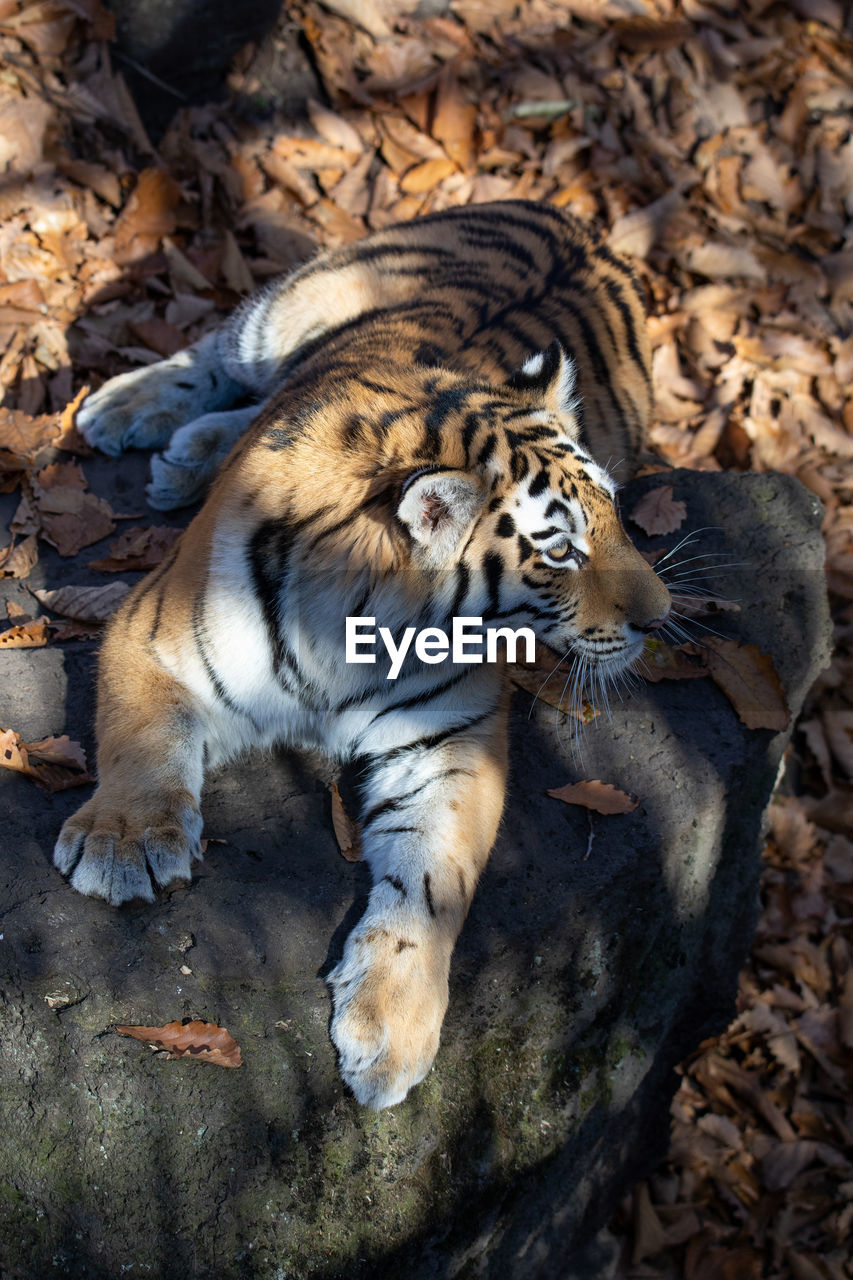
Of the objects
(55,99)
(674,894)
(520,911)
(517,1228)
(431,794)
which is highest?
(55,99)

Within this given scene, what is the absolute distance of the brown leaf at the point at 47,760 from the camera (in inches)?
93.5

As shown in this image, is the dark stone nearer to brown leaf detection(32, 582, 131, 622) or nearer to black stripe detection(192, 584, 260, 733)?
brown leaf detection(32, 582, 131, 622)

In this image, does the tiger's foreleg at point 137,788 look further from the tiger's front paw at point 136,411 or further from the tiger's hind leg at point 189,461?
the tiger's front paw at point 136,411

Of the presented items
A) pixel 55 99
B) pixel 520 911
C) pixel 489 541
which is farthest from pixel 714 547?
pixel 55 99

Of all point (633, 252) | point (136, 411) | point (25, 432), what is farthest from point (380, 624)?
point (633, 252)

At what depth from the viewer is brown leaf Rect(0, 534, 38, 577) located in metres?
3.11

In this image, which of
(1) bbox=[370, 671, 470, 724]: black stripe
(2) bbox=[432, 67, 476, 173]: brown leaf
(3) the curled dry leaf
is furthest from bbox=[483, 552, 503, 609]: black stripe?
(2) bbox=[432, 67, 476, 173]: brown leaf

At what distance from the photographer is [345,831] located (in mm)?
2396

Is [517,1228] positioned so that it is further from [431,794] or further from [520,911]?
[431,794]

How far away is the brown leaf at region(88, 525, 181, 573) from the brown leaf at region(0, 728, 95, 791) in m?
0.83

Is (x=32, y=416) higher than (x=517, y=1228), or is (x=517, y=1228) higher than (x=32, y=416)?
(x=32, y=416)

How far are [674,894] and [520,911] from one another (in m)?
0.54

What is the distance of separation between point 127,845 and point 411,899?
60 cm

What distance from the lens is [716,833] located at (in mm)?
2742
